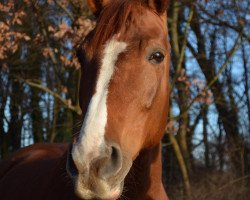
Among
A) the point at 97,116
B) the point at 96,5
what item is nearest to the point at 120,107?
the point at 97,116

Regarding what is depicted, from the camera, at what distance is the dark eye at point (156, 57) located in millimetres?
3250

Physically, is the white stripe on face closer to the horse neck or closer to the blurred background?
the horse neck

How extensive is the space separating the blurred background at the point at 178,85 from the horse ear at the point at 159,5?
5221 millimetres

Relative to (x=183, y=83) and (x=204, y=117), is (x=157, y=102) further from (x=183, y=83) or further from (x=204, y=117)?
(x=204, y=117)

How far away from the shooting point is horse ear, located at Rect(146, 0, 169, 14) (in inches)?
143

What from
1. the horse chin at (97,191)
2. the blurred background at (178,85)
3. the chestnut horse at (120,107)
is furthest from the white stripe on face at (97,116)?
the blurred background at (178,85)

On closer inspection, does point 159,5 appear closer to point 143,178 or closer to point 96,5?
point 96,5

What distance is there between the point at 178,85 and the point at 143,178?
753 centimetres

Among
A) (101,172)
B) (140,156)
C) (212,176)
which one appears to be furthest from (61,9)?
(101,172)

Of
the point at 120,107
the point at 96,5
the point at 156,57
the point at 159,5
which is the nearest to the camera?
the point at 120,107

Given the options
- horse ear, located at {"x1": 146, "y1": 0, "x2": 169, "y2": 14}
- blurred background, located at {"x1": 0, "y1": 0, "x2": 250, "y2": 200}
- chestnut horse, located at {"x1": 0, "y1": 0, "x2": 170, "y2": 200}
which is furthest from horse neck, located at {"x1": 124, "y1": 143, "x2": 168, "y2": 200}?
blurred background, located at {"x1": 0, "y1": 0, "x2": 250, "y2": 200}

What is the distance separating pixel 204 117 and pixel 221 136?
0.97 metres

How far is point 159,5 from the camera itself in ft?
12.1

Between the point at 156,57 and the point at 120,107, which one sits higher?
the point at 156,57
